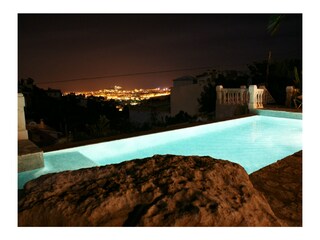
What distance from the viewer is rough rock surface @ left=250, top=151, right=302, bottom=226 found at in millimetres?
2605

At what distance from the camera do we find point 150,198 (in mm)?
2119

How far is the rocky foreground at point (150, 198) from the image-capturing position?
194 centimetres

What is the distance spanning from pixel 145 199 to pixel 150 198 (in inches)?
1.7

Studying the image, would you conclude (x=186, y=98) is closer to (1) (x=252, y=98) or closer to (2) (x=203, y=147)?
Answer: (1) (x=252, y=98)

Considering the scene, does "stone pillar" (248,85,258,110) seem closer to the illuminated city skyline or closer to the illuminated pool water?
the illuminated pool water

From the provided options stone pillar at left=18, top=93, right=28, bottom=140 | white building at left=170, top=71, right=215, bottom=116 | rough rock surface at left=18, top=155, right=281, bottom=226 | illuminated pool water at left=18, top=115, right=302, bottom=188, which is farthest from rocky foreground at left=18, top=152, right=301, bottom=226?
white building at left=170, top=71, right=215, bottom=116

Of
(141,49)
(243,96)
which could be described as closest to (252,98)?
(243,96)

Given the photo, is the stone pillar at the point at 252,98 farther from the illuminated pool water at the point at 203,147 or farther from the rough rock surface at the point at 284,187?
the rough rock surface at the point at 284,187

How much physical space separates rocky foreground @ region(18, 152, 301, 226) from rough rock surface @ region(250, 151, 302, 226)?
24mm

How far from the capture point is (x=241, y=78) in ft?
56.3
